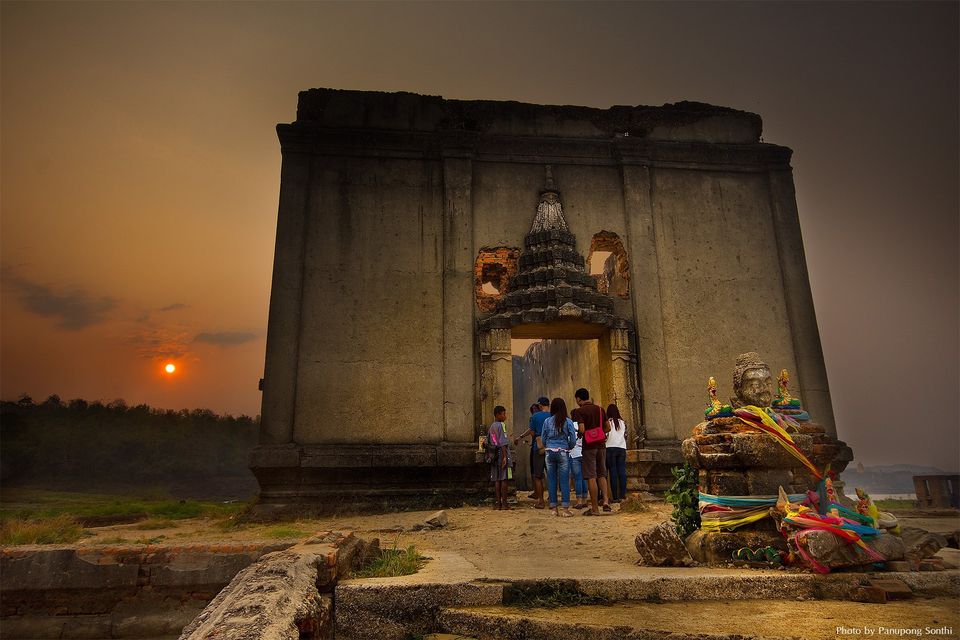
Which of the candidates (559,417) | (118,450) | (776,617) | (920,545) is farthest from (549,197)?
(118,450)

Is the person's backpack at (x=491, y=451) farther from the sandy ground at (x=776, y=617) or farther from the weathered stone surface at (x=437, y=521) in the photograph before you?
the sandy ground at (x=776, y=617)

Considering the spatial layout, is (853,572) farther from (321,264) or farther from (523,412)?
(523,412)

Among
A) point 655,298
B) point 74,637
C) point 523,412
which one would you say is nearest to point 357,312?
point 655,298

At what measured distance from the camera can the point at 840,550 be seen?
404cm

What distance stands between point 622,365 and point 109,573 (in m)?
8.25

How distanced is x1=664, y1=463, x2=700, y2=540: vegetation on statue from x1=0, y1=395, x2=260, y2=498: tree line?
17653 millimetres

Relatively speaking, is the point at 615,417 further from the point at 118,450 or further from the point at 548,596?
the point at 118,450

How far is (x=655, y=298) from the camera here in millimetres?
11234

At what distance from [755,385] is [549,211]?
676 centimetres

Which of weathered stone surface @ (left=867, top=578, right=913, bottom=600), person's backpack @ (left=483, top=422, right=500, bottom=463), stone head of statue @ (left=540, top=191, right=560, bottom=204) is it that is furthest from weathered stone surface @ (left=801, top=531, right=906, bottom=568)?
stone head of statue @ (left=540, top=191, right=560, bottom=204)

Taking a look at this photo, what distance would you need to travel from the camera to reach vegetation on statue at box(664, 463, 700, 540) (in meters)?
5.17

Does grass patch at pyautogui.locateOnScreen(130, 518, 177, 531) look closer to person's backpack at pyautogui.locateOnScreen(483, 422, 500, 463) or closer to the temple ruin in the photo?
the temple ruin

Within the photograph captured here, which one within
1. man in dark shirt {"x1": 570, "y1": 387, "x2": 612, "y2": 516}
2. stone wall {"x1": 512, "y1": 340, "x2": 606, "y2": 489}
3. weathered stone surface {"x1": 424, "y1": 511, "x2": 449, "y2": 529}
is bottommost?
weathered stone surface {"x1": 424, "y1": 511, "x2": 449, "y2": 529}

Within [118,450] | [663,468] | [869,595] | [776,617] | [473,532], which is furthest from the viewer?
[118,450]
